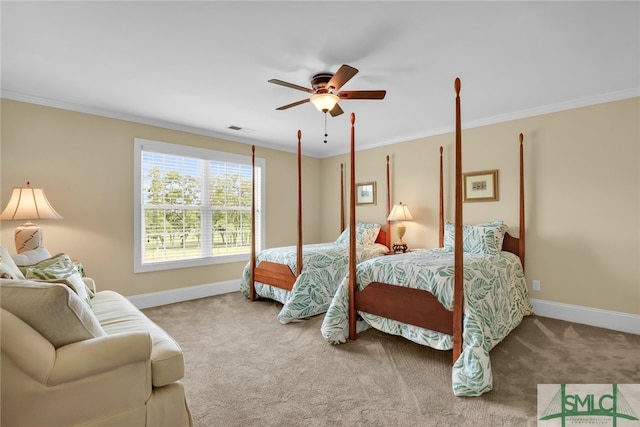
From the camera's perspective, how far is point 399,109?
3.69 meters

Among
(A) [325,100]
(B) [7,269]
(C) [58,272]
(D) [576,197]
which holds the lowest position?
(C) [58,272]

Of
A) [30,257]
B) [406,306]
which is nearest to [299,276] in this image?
[406,306]

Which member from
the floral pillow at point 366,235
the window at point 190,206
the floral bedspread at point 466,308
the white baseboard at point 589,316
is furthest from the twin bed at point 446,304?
the window at point 190,206

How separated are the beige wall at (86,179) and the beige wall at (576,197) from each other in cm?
405

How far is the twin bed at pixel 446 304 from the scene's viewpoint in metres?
2.15

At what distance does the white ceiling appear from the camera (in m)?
1.95

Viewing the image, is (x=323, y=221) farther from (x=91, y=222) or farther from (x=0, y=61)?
(x=0, y=61)

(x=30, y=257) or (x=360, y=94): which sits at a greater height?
(x=360, y=94)

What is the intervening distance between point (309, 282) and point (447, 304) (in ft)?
5.36

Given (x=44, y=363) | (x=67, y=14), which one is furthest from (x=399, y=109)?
(x=44, y=363)

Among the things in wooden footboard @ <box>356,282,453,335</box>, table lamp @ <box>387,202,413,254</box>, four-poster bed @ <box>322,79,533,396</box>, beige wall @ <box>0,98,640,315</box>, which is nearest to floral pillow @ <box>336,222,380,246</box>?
table lamp @ <box>387,202,413,254</box>

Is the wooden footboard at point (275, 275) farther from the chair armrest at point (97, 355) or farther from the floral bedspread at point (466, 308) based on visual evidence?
the chair armrest at point (97, 355)

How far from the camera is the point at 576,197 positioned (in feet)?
11.3

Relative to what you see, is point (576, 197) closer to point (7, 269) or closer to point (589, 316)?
point (589, 316)
